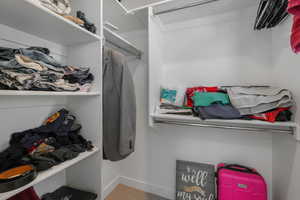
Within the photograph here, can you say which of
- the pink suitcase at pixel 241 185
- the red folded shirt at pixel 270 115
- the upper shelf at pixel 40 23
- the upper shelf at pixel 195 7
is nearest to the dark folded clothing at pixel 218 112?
the red folded shirt at pixel 270 115

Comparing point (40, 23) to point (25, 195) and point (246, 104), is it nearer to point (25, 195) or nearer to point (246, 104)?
point (25, 195)

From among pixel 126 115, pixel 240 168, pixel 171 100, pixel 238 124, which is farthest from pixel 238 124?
pixel 126 115

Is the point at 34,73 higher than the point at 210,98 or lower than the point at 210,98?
higher

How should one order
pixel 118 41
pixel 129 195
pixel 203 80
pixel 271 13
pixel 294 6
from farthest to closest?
pixel 129 195 < pixel 203 80 < pixel 118 41 < pixel 271 13 < pixel 294 6

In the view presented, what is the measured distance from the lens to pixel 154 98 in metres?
1.29

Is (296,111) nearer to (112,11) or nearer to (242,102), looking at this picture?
(242,102)

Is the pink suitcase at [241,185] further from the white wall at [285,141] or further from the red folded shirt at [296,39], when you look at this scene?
the red folded shirt at [296,39]

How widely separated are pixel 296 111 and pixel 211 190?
1.02 m

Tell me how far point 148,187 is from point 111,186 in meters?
0.50

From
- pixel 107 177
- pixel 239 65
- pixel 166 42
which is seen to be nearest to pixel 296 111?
pixel 239 65

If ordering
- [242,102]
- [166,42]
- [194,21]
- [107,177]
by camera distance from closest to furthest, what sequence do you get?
[242,102]
[194,21]
[166,42]
[107,177]

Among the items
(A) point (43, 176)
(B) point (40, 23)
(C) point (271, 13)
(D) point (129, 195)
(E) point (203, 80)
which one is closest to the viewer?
(A) point (43, 176)

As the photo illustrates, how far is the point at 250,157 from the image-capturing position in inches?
49.3

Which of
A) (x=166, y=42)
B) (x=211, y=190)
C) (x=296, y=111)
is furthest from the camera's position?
(x=166, y=42)
